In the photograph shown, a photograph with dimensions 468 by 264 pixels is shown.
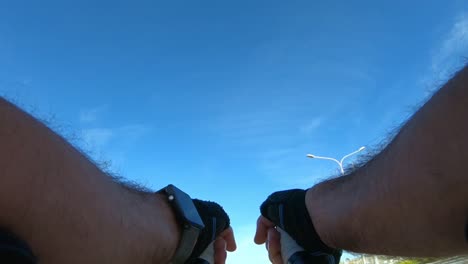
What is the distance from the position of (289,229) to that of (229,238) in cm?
64

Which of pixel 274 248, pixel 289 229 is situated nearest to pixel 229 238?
pixel 274 248

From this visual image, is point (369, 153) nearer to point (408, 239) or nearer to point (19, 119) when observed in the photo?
point (408, 239)

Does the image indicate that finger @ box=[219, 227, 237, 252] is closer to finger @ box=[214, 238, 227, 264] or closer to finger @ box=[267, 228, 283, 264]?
finger @ box=[214, 238, 227, 264]

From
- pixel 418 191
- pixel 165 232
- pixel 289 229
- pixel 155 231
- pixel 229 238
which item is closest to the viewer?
pixel 418 191

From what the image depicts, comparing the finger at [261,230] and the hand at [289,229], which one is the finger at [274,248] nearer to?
the hand at [289,229]

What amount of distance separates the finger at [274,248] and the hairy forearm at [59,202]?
129cm

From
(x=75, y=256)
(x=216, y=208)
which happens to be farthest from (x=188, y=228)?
(x=75, y=256)

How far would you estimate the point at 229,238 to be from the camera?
312cm

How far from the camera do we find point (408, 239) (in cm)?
173

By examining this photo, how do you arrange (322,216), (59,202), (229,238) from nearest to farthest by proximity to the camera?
(59,202) < (322,216) < (229,238)

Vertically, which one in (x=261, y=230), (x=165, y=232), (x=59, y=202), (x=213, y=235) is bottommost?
(x=59, y=202)

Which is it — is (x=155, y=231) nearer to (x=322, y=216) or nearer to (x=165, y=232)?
(x=165, y=232)

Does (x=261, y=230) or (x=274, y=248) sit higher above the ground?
(x=261, y=230)

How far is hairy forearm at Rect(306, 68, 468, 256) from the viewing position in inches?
54.4
